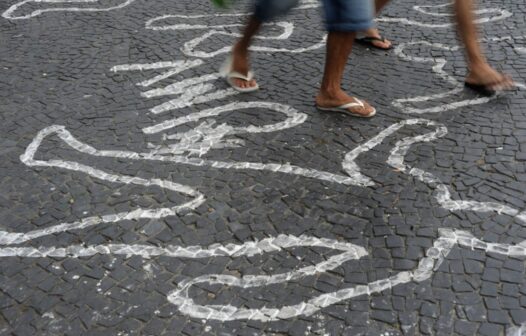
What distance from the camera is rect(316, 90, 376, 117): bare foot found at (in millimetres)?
3578

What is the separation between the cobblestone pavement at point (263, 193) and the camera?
2.41 m

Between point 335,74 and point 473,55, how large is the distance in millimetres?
822

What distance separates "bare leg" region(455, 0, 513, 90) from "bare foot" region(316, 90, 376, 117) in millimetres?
663

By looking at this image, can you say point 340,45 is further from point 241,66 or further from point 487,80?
point 487,80

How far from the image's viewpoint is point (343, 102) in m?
3.61

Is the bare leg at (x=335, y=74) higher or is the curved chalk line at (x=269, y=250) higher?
the bare leg at (x=335, y=74)

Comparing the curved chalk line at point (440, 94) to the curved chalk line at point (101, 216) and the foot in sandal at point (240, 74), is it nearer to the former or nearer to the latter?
the foot in sandal at point (240, 74)

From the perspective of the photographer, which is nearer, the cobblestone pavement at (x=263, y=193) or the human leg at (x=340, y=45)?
the cobblestone pavement at (x=263, y=193)

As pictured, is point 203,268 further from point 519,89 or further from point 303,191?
point 519,89

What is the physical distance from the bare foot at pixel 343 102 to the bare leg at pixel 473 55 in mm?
663

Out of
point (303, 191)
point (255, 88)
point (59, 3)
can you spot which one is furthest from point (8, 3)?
point (303, 191)

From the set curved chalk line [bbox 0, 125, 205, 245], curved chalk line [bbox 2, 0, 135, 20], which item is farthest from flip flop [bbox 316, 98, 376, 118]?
curved chalk line [bbox 2, 0, 135, 20]

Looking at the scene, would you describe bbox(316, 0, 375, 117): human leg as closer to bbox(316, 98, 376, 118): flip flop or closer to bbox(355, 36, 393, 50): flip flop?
bbox(316, 98, 376, 118): flip flop

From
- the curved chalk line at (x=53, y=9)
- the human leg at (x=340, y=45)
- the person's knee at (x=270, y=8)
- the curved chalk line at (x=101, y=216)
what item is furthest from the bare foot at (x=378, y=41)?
the curved chalk line at (x=53, y=9)
